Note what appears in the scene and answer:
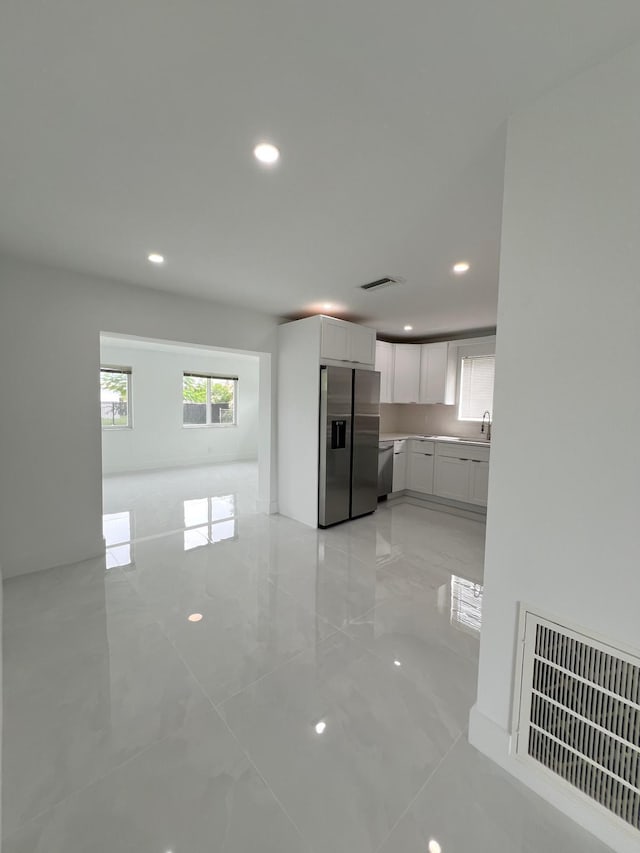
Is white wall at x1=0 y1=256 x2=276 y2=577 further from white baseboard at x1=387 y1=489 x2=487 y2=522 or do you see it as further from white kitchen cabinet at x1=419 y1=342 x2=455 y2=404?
white baseboard at x1=387 y1=489 x2=487 y2=522

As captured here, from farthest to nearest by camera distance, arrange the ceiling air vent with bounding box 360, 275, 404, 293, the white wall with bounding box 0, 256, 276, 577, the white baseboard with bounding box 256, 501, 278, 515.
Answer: the white baseboard with bounding box 256, 501, 278, 515 < the ceiling air vent with bounding box 360, 275, 404, 293 < the white wall with bounding box 0, 256, 276, 577

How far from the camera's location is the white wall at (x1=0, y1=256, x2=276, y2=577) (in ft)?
9.21

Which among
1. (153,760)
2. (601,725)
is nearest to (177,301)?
(153,760)

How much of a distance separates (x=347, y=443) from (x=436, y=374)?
218 centimetres

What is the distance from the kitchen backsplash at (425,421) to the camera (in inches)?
213

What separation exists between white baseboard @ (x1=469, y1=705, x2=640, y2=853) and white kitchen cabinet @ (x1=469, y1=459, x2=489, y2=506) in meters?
3.30

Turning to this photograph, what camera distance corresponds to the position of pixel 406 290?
3.39 m

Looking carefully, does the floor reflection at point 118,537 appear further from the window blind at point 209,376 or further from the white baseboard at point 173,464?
the window blind at point 209,376

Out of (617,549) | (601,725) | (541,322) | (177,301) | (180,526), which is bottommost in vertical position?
(180,526)

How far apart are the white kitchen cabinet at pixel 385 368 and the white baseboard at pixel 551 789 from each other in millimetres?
4232

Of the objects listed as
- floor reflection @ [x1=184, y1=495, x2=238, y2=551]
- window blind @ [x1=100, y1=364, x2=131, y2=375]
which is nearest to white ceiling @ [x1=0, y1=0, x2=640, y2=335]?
floor reflection @ [x1=184, y1=495, x2=238, y2=551]

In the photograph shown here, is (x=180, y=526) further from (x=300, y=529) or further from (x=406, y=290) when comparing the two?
(x=406, y=290)

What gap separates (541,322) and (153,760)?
231 centimetres

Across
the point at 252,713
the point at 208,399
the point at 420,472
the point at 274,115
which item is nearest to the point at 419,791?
the point at 252,713
